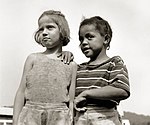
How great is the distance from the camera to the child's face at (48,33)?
2.66 m

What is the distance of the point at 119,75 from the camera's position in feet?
8.37

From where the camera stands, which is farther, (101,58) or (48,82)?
(101,58)

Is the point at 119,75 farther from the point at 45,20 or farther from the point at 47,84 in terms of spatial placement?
the point at 45,20

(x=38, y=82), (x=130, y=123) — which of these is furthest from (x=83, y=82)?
(x=130, y=123)

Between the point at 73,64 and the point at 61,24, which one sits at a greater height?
the point at 61,24

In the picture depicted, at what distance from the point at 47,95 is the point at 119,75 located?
16.9 inches

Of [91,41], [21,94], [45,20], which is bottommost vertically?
[21,94]

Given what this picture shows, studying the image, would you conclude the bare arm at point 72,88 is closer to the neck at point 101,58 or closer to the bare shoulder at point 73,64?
the bare shoulder at point 73,64

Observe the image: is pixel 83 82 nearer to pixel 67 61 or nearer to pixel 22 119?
pixel 67 61

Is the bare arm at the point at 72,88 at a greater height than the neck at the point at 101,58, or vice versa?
the neck at the point at 101,58

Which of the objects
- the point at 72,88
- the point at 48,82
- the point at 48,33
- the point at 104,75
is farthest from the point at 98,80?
the point at 48,33

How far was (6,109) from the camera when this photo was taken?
449 inches

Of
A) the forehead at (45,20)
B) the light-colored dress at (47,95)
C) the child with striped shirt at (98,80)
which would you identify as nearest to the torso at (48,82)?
the light-colored dress at (47,95)

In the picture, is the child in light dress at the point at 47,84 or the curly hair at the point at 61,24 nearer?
the child in light dress at the point at 47,84
